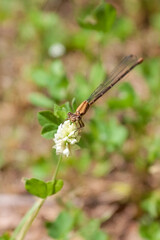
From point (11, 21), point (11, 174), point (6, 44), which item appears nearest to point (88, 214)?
point (11, 174)

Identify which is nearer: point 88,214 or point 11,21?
point 88,214

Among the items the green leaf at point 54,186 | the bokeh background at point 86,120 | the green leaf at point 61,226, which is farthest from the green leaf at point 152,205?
the green leaf at point 54,186

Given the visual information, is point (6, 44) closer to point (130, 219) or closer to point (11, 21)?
point (11, 21)

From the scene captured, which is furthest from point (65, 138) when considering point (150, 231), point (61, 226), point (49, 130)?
point (150, 231)

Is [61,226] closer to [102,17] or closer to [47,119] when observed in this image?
[47,119]

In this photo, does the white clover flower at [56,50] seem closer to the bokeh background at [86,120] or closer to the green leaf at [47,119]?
the bokeh background at [86,120]

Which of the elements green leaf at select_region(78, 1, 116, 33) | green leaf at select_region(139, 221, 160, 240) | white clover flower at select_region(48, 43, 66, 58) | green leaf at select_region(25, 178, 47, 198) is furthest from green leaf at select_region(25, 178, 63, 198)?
white clover flower at select_region(48, 43, 66, 58)
